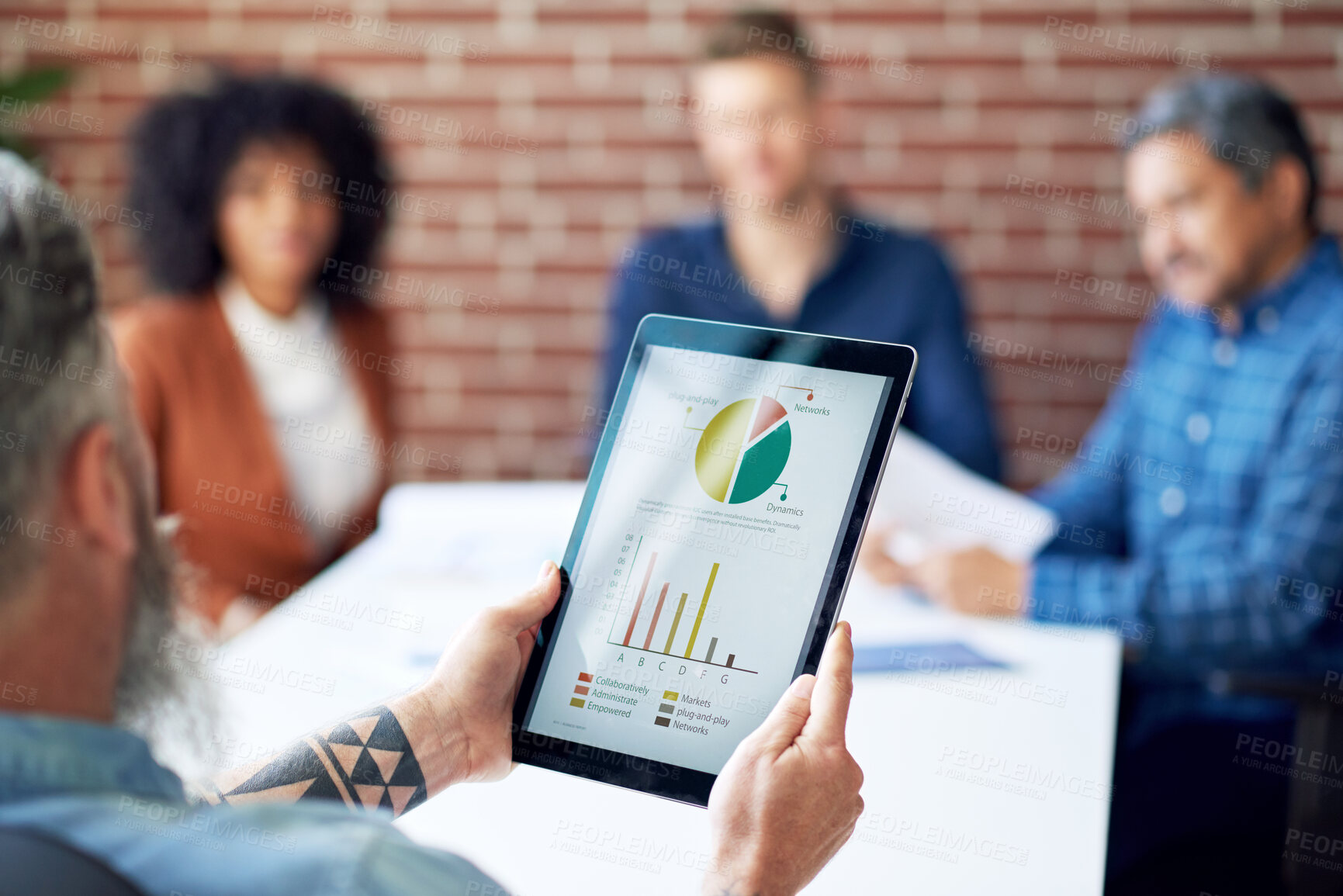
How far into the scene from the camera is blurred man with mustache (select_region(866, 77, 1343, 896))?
1728 mm

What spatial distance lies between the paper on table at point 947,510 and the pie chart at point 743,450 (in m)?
0.88

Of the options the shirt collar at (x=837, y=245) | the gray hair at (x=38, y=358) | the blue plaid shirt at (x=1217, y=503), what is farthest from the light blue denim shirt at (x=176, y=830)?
the shirt collar at (x=837, y=245)

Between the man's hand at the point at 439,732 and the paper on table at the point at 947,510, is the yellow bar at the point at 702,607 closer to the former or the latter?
the man's hand at the point at 439,732

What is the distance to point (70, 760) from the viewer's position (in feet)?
1.97

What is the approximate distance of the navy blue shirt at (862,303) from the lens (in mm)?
2641

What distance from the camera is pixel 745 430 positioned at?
1043 millimetres

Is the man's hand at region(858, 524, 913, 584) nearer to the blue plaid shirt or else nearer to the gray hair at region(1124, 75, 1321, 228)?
the blue plaid shirt

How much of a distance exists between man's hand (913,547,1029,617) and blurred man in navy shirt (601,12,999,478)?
0.89 m

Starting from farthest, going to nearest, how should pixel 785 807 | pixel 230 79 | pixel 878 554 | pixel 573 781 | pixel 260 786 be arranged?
pixel 230 79
pixel 878 554
pixel 573 781
pixel 260 786
pixel 785 807

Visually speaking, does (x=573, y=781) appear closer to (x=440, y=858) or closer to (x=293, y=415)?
(x=440, y=858)

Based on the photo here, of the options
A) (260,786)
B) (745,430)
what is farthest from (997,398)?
(260,786)

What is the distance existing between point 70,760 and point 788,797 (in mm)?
517

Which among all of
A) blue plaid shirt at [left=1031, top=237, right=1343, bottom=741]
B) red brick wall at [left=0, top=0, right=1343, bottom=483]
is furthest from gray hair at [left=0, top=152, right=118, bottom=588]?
red brick wall at [left=0, top=0, right=1343, bottom=483]

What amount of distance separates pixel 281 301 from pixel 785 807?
2.12 meters
